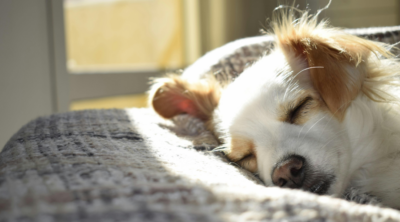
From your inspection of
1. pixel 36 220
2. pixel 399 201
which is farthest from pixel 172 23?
pixel 36 220

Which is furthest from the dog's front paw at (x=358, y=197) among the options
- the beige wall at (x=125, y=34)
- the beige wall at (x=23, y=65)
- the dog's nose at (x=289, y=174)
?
the beige wall at (x=125, y=34)

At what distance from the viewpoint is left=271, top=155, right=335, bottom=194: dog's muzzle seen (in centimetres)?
98

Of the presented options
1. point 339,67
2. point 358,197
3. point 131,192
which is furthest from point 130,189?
point 339,67

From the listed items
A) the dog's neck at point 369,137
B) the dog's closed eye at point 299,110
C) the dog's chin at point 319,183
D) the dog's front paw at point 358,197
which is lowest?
the dog's front paw at point 358,197

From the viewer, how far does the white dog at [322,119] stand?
1.03m

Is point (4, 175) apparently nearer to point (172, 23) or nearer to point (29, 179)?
point (29, 179)

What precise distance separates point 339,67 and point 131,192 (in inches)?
35.2

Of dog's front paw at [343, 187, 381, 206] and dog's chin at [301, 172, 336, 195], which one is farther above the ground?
dog's chin at [301, 172, 336, 195]

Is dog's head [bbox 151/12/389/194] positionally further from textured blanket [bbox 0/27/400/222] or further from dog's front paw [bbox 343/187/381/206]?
textured blanket [bbox 0/27/400/222]

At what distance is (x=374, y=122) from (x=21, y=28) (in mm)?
2053

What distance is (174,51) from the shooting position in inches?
169

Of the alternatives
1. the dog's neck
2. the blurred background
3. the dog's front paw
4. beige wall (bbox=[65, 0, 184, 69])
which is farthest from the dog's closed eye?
beige wall (bbox=[65, 0, 184, 69])

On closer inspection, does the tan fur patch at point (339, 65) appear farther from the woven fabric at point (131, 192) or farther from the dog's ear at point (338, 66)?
the woven fabric at point (131, 192)

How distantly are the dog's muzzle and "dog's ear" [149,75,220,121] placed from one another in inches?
25.8
